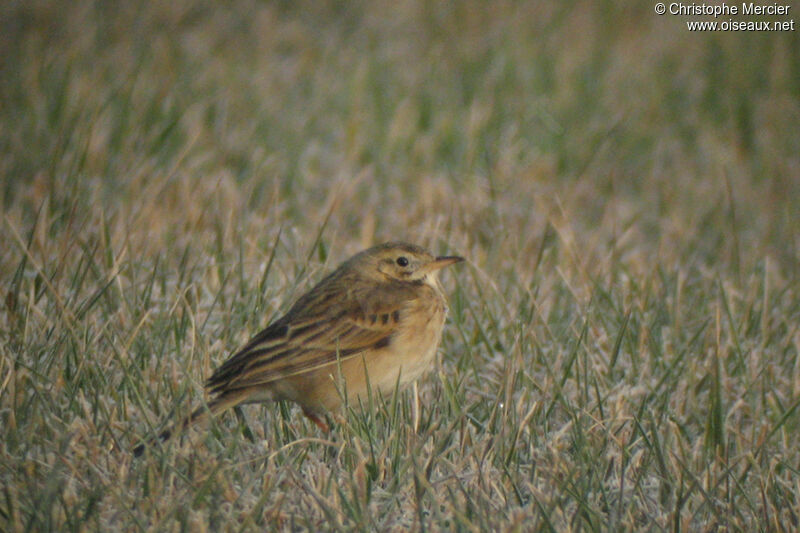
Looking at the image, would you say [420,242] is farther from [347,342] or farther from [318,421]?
[318,421]

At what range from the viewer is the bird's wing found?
4.01 meters

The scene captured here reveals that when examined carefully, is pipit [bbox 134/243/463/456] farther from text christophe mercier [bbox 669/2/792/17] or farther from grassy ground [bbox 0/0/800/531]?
text christophe mercier [bbox 669/2/792/17]

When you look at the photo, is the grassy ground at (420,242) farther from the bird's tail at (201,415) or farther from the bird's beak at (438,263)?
the bird's beak at (438,263)

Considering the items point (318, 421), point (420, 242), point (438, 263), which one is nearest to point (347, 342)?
point (318, 421)

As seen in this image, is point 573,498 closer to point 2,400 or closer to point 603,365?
point 603,365

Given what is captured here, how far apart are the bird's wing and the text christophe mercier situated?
277 inches

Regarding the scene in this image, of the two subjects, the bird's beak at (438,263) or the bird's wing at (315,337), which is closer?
the bird's wing at (315,337)

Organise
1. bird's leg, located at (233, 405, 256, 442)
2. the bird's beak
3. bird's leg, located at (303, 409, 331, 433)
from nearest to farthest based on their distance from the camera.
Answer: bird's leg, located at (233, 405, 256, 442), bird's leg, located at (303, 409, 331, 433), the bird's beak

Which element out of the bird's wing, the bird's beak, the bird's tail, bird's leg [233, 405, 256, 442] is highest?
the bird's beak

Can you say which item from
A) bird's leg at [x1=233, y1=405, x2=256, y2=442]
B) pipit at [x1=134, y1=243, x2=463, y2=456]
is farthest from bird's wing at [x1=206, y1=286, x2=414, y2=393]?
bird's leg at [x1=233, y1=405, x2=256, y2=442]

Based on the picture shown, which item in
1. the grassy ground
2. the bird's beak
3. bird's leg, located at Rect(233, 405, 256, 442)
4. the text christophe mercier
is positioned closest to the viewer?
the grassy ground

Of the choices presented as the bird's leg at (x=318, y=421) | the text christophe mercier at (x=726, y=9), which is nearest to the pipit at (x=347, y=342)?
the bird's leg at (x=318, y=421)

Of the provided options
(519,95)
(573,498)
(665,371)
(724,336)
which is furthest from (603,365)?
(519,95)

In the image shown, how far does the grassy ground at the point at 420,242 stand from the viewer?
11.5 feet
